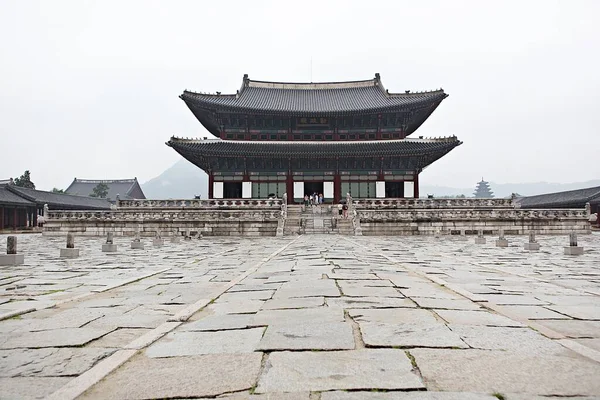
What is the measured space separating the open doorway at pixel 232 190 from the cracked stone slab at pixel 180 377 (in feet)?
108

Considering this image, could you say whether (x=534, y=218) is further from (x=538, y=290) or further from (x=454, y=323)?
(x=454, y=323)

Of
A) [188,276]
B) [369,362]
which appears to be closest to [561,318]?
[369,362]

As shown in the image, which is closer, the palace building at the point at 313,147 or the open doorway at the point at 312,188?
the palace building at the point at 313,147

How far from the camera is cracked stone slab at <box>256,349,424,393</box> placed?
2471 mm

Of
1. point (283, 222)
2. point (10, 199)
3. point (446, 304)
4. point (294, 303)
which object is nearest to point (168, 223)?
point (283, 222)

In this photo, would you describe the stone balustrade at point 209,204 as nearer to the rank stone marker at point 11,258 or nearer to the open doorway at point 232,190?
the open doorway at point 232,190

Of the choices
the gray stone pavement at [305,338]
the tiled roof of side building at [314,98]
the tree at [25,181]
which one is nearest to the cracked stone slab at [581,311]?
the gray stone pavement at [305,338]

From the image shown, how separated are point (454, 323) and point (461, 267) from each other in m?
5.43

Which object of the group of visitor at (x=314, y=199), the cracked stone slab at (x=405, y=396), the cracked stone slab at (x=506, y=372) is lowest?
the cracked stone slab at (x=506, y=372)

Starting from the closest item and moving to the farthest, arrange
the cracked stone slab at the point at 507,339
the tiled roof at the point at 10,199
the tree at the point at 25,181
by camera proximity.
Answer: the cracked stone slab at the point at 507,339
the tiled roof at the point at 10,199
the tree at the point at 25,181

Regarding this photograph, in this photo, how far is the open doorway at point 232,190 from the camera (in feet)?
117

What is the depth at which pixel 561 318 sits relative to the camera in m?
4.26

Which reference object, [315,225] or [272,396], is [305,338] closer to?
[272,396]

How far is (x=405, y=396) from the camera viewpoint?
2322mm
